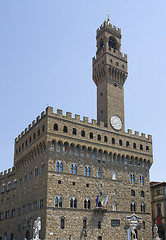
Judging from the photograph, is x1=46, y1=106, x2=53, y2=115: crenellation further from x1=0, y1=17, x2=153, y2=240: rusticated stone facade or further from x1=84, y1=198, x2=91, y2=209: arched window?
x1=84, y1=198, x2=91, y2=209: arched window

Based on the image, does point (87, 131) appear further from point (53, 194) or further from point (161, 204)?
point (161, 204)

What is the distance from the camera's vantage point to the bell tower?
54.0 meters

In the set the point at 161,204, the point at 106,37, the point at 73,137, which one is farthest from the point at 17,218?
the point at 106,37

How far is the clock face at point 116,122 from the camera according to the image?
53031 mm

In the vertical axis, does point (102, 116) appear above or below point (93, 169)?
above

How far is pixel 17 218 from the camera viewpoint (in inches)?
2056

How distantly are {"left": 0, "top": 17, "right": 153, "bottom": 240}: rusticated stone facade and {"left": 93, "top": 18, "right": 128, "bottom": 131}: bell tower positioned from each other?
0.61ft

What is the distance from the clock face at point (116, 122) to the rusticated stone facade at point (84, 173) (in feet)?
0.87

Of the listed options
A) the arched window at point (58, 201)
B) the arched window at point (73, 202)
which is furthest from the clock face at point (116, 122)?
the arched window at point (58, 201)

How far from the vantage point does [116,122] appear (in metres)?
53.7

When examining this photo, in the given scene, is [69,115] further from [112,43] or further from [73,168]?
[112,43]

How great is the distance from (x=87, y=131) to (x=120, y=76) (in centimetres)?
1473

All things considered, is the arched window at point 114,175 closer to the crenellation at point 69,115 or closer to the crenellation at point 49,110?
the crenellation at point 69,115

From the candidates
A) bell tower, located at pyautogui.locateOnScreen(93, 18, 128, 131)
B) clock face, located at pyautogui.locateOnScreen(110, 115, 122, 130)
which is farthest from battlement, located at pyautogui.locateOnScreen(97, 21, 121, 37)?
clock face, located at pyautogui.locateOnScreen(110, 115, 122, 130)
